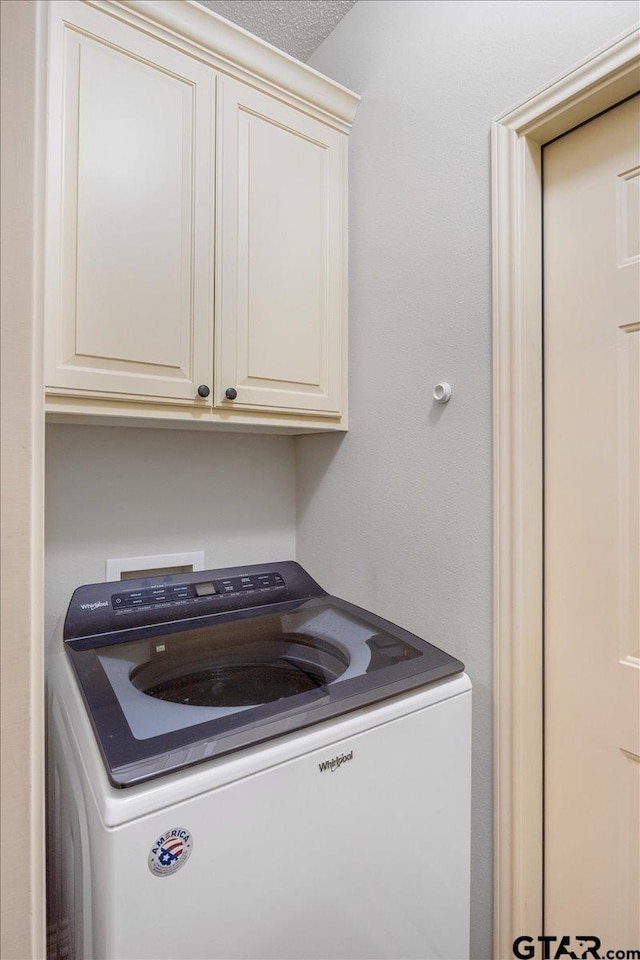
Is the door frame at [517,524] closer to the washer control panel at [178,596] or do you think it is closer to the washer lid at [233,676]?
the washer lid at [233,676]

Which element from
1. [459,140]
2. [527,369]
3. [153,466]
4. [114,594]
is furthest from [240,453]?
[459,140]

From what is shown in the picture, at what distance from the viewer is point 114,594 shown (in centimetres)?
131

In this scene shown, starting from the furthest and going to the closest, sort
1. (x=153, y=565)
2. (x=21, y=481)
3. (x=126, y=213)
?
(x=153, y=565) → (x=126, y=213) → (x=21, y=481)

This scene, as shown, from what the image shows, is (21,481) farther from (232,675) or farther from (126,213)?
(126,213)

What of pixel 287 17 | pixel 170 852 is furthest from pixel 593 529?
pixel 287 17

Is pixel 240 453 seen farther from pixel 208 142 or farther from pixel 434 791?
pixel 434 791

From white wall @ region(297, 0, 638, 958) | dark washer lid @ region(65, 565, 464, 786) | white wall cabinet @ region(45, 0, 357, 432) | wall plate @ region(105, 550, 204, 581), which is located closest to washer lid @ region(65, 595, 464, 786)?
dark washer lid @ region(65, 565, 464, 786)

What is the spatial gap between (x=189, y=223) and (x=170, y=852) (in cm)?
127

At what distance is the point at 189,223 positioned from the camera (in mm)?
1238

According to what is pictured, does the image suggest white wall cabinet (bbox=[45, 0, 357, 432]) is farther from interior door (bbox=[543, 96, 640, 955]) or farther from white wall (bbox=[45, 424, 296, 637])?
interior door (bbox=[543, 96, 640, 955])

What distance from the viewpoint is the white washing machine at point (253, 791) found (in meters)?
0.69

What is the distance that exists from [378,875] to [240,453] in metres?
1.21

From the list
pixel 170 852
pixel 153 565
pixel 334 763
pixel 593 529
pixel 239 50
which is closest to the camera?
pixel 170 852

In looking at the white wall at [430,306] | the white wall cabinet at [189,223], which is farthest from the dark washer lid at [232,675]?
the white wall cabinet at [189,223]
